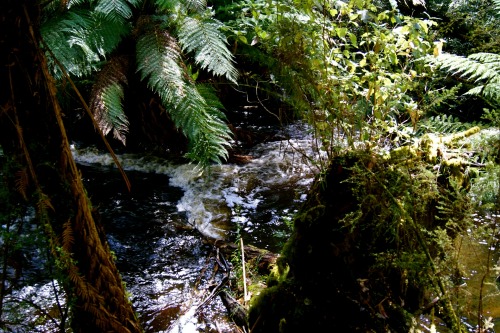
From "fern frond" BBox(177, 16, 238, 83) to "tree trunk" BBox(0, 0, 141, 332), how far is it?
2387 millimetres

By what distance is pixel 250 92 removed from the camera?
17.0 feet

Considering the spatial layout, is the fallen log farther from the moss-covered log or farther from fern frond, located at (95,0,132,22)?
fern frond, located at (95,0,132,22)

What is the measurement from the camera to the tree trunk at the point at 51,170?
39.9 inches

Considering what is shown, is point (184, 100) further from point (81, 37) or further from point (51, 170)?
point (51, 170)

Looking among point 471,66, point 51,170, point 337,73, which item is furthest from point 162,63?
point 51,170

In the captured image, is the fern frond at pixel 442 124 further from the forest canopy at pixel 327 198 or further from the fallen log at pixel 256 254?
the fallen log at pixel 256 254

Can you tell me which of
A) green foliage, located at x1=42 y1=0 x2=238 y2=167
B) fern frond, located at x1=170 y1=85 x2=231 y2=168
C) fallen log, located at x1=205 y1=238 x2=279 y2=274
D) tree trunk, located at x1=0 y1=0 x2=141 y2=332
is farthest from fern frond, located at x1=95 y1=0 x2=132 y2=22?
tree trunk, located at x1=0 y1=0 x2=141 y2=332

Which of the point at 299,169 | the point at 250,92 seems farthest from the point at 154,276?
the point at 250,92

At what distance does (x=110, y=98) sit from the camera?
356 cm

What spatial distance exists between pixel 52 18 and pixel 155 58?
3.33ft

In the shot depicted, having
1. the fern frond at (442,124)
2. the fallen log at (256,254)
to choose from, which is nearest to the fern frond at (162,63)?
the fallen log at (256,254)

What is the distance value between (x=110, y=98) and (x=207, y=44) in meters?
0.97

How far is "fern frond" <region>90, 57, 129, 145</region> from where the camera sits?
3.39 metres

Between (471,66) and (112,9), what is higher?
(112,9)
